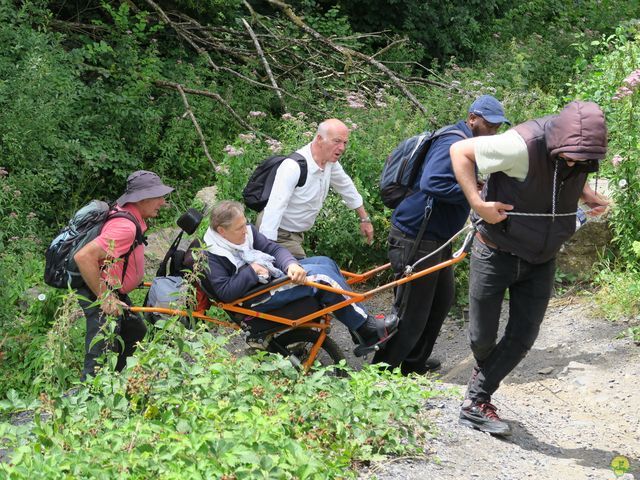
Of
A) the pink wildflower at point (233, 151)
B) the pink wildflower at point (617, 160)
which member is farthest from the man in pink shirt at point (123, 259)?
the pink wildflower at point (617, 160)

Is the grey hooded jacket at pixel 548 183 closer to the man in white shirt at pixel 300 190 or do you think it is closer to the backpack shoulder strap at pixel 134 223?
the man in white shirt at pixel 300 190

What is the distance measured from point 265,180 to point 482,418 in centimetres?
214

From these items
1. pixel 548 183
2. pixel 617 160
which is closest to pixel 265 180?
pixel 548 183

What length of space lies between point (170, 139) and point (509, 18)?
8292 mm

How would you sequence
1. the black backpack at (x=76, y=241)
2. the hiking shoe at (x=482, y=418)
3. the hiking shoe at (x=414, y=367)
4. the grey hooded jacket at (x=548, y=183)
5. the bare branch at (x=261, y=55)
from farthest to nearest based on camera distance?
the bare branch at (x=261, y=55) < the hiking shoe at (x=414, y=367) < the black backpack at (x=76, y=241) < the hiking shoe at (x=482, y=418) < the grey hooded jacket at (x=548, y=183)

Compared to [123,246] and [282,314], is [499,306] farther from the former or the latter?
[123,246]

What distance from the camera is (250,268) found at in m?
5.51

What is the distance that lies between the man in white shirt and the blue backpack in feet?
1.21

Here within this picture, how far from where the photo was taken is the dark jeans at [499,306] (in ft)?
16.0

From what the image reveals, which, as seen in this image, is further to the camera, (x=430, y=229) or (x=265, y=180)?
(x=265, y=180)

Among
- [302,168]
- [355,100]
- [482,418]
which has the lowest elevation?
[482,418]

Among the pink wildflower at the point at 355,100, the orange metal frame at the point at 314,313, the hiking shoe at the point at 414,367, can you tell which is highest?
the pink wildflower at the point at 355,100

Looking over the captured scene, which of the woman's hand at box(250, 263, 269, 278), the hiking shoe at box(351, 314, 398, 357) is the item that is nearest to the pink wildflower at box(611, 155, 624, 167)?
the hiking shoe at box(351, 314, 398, 357)

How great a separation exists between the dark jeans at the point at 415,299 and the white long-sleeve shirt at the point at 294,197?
0.57 m
